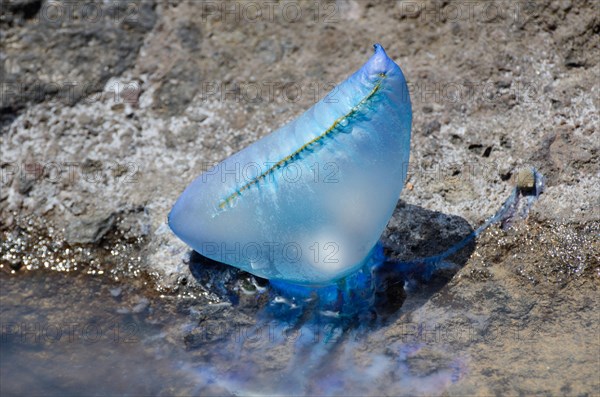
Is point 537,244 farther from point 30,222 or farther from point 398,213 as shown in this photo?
point 30,222

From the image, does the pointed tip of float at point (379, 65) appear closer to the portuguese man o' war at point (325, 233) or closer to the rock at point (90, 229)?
the portuguese man o' war at point (325, 233)

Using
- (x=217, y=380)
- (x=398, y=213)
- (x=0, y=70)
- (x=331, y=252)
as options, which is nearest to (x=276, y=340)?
(x=217, y=380)

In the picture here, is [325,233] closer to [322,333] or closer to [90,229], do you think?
[322,333]

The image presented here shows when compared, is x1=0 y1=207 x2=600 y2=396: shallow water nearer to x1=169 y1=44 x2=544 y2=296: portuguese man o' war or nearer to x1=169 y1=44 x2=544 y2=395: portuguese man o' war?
x1=169 y1=44 x2=544 y2=395: portuguese man o' war

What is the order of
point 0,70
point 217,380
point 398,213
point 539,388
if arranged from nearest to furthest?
point 539,388
point 217,380
point 398,213
point 0,70

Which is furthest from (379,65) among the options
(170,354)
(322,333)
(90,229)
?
(90,229)

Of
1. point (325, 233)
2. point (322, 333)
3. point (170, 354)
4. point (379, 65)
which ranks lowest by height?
point (170, 354)
